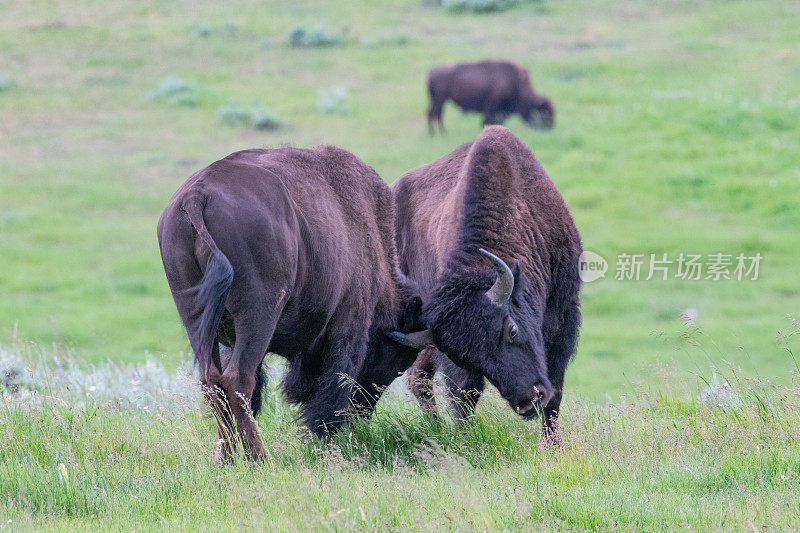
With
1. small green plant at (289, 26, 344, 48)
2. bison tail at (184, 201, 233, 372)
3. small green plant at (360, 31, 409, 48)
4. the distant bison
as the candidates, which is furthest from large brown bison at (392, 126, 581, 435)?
small green plant at (289, 26, 344, 48)

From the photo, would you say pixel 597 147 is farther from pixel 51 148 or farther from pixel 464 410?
pixel 464 410

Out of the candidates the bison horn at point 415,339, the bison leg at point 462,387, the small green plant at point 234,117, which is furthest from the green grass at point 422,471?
the small green plant at point 234,117

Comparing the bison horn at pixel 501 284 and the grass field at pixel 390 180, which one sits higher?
the bison horn at pixel 501 284

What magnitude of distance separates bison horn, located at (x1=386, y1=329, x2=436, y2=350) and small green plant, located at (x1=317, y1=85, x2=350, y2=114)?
52.7 feet

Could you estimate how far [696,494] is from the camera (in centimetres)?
436

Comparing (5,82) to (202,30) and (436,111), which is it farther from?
(436,111)

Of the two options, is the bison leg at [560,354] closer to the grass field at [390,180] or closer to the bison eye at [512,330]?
the grass field at [390,180]

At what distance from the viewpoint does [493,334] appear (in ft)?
19.9

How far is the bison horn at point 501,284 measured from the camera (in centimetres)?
603

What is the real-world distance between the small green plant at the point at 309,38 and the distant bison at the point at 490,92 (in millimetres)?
5372

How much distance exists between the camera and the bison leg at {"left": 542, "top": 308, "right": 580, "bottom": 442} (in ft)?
22.0

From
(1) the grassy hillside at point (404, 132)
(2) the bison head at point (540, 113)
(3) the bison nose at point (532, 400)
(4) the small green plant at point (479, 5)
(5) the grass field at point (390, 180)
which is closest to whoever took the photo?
(5) the grass field at point (390, 180)

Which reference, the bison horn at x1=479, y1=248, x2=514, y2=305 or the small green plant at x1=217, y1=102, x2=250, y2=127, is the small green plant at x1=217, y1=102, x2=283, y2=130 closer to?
the small green plant at x1=217, y1=102, x2=250, y2=127

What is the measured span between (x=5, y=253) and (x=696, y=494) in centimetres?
1393
